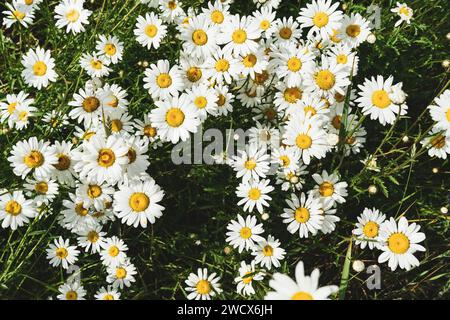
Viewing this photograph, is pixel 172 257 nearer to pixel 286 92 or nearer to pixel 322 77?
pixel 286 92

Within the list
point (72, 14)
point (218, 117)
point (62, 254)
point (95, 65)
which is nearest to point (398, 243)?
point (218, 117)

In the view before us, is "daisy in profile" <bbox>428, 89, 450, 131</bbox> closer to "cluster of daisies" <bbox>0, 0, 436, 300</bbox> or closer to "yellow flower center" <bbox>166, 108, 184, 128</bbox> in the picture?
"cluster of daisies" <bbox>0, 0, 436, 300</bbox>

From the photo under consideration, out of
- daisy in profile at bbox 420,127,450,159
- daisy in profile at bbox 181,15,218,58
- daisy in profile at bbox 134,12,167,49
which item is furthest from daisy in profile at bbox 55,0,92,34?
daisy in profile at bbox 420,127,450,159

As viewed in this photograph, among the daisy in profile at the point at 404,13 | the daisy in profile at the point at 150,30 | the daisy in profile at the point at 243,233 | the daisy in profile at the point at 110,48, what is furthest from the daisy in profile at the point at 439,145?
the daisy in profile at the point at 110,48

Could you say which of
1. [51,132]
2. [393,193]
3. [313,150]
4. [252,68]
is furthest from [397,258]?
[51,132]

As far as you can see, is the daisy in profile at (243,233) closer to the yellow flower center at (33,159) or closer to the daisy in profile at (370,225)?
the daisy in profile at (370,225)

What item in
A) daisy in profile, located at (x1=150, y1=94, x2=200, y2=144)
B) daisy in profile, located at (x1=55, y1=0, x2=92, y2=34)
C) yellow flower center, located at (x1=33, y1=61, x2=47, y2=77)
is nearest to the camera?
daisy in profile, located at (x1=150, y1=94, x2=200, y2=144)
